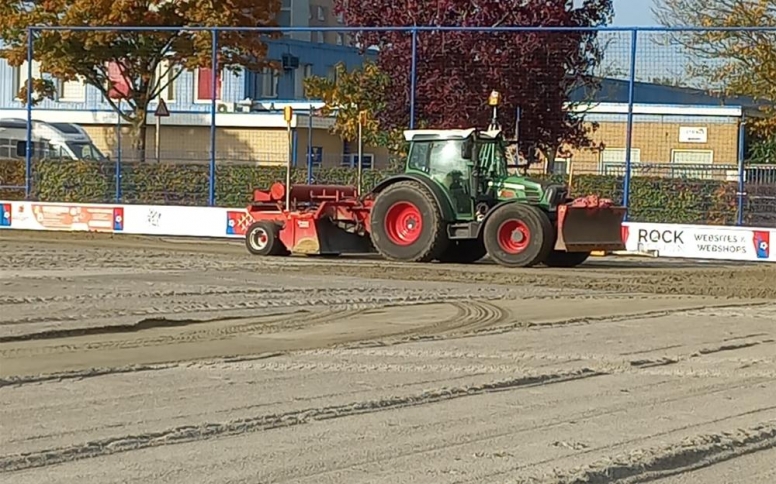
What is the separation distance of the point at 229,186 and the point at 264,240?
5.86 meters

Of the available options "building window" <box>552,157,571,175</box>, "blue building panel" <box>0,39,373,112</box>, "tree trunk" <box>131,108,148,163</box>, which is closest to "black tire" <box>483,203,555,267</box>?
"building window" <box>552,157,571,175</box>

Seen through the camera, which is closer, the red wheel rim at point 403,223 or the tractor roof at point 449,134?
the tractor roof at point 449,134

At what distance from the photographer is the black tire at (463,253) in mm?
22516

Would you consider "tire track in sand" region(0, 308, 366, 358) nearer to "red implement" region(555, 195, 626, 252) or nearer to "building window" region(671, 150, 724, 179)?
"red implement" region(555, 195, 626, 252)

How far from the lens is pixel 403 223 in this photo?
73.1 feet

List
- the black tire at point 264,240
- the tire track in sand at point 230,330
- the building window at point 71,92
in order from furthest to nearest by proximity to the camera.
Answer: the building window at point 71,92, the black tire at point 264,240, the tire track in sand at point 230,330

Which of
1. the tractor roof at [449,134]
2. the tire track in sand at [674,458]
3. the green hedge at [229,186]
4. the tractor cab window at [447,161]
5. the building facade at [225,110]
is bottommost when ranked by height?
the tire track in sand at [674,458]

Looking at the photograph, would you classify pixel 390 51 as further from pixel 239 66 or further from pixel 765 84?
pixel 765 84

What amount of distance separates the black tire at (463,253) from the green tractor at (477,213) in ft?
0.05

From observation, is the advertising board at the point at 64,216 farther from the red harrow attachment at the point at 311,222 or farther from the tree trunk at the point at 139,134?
the red harrow attachment at the point at 311,222

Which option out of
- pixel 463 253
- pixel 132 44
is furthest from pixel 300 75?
pixel 463 253

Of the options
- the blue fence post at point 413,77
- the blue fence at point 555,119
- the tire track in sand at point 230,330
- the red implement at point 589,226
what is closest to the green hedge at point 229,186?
the blue fence at point 555,119

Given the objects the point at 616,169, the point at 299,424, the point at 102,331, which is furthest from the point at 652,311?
the point at 616,169

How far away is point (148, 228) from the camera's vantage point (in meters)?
28.7
